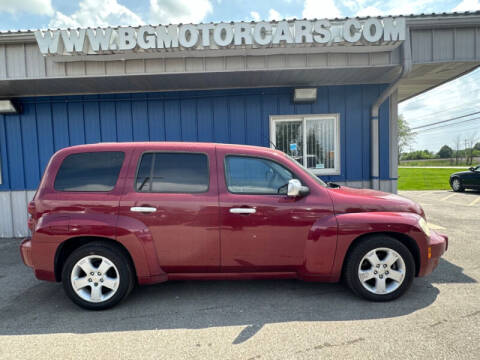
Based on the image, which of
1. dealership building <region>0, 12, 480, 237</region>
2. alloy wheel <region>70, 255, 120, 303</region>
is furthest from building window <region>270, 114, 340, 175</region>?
alloy wheel <region>70, 255, 120, 303</region>

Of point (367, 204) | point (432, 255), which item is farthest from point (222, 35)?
point (432, 255)

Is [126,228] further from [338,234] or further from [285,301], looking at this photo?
[338,234]

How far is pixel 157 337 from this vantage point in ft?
8.60

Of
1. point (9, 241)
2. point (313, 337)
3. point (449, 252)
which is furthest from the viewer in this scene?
point (9, 241)

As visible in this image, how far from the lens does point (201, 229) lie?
311 cm

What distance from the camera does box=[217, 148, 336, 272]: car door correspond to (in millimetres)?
3109

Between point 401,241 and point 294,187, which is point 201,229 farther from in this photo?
point 401,241

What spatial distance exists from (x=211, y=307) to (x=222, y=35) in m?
4.33

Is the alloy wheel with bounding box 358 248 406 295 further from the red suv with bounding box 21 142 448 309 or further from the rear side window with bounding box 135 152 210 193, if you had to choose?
the rear side window with bounding box 135 152 210 193

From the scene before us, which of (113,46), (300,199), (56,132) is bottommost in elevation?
(300,199)

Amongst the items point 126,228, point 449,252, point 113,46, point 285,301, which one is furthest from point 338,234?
point 113,46

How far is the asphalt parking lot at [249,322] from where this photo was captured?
241 cm

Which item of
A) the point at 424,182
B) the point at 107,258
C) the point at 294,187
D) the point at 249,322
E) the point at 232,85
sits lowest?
the point at 249,322

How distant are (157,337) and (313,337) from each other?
1.47 meters
